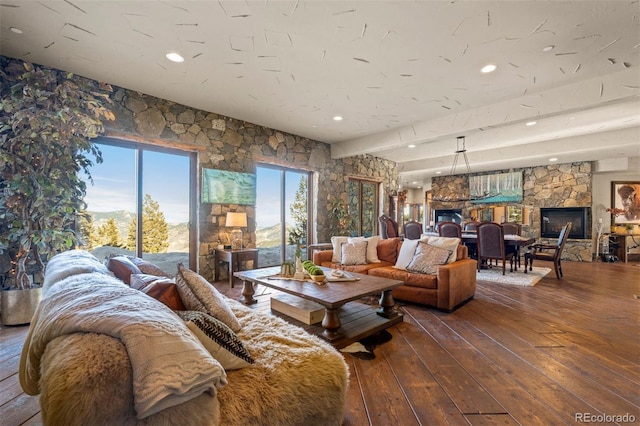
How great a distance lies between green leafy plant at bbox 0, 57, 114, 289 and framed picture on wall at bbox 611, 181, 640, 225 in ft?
36.6

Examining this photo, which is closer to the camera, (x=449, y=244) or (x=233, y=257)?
(x=449, y=244)

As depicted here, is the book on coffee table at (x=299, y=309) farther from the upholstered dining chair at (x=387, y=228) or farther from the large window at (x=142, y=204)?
the upholstered dining chair at (x=387, y=228)

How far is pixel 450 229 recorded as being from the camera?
5.65 metres

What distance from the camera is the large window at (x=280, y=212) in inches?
212

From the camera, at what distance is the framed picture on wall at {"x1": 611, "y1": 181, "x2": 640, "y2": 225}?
731cm

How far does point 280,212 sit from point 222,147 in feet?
5.60

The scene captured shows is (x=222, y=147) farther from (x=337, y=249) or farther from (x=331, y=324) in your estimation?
(x=331, y=324)

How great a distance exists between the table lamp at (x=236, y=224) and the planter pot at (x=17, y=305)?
7.31 feet

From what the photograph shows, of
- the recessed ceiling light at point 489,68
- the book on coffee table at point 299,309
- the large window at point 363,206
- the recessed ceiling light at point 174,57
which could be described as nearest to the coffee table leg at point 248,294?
the book on coffee table at point 299,309

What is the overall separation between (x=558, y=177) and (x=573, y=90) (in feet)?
18.7

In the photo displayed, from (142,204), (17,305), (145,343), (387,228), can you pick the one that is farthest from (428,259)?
(17,305)

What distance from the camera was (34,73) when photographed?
2711 millimetres

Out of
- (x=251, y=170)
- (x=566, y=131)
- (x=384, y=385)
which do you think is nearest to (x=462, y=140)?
(x=566, y=131)

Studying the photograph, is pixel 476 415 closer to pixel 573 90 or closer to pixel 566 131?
pixel 573 90
